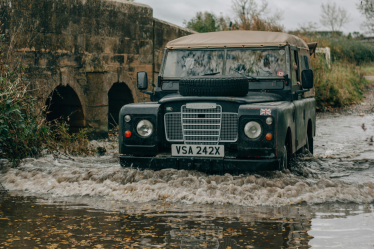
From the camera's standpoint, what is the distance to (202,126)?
19.6 feet

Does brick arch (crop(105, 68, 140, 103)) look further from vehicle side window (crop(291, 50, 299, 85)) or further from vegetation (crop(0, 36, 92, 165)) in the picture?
vehicle side window (crop(291, 50, 299, 85))

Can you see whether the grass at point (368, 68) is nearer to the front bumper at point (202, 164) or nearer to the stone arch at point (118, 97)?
the stone arch at point (118, 97)

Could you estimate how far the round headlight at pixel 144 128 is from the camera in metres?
6.07

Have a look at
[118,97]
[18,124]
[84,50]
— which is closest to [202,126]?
[18,124]

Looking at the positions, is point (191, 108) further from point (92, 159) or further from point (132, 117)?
point (92, 159)

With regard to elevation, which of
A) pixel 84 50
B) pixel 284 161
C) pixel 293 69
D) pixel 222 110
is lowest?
pixel 284 161

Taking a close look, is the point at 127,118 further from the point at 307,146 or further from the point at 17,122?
the point at 307,146

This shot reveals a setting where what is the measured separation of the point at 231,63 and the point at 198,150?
1.70 metres

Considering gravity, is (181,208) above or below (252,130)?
below

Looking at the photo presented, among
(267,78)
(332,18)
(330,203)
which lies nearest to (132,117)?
(267,78)

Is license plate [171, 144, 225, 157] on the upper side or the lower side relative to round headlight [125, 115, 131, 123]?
lower

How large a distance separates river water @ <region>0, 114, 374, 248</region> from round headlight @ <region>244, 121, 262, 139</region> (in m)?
0.55

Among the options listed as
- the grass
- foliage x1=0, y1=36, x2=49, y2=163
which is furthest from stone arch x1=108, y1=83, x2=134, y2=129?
the grass

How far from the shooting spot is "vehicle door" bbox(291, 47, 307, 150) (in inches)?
272
